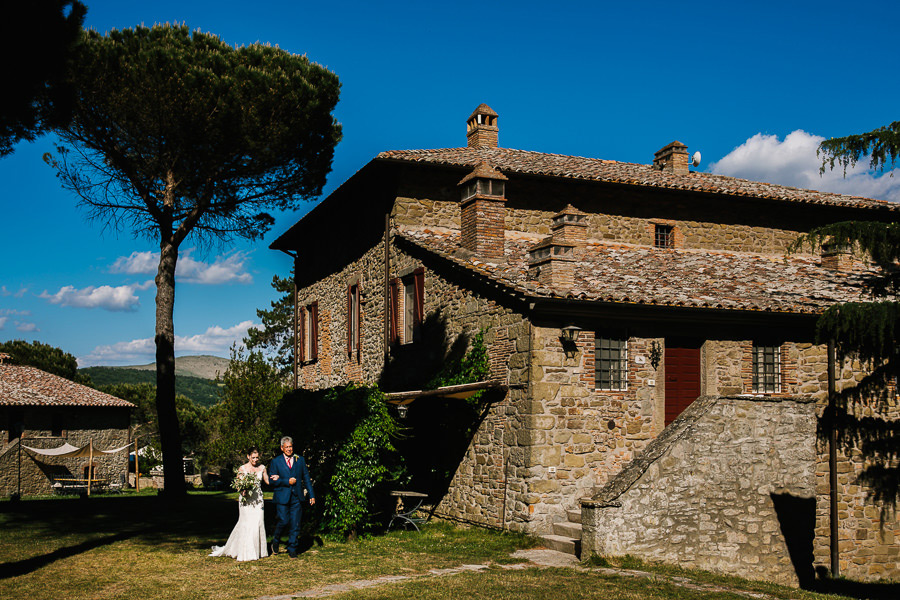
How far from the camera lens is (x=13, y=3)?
31.3ft

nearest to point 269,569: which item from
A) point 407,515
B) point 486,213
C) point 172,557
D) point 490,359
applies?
point 172,557

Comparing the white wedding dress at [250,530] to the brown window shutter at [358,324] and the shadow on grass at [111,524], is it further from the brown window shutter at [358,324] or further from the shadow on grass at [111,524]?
the brown window shutter at [358,324]

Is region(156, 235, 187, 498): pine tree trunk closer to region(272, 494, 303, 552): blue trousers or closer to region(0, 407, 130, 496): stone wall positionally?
region(272, 494, 303, 552): blue trousers

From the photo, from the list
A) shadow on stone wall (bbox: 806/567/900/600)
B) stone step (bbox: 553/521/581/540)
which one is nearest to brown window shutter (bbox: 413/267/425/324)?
stone step (bbox: 553/521/581/540)

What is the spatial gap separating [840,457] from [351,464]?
8.95 metres

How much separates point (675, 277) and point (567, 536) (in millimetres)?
5721

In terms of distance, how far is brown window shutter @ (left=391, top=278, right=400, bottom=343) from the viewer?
665 inches

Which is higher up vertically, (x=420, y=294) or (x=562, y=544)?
(x=420, y=294)

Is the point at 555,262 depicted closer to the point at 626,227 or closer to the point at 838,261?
the point at 626,227

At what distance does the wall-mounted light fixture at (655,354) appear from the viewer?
42.4ft

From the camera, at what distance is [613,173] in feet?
60.2

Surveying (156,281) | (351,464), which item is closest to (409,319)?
(351,464)

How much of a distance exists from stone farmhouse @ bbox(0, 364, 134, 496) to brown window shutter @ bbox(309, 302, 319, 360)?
13967 mm

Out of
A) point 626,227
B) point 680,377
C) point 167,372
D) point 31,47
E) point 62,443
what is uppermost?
point 31,47
